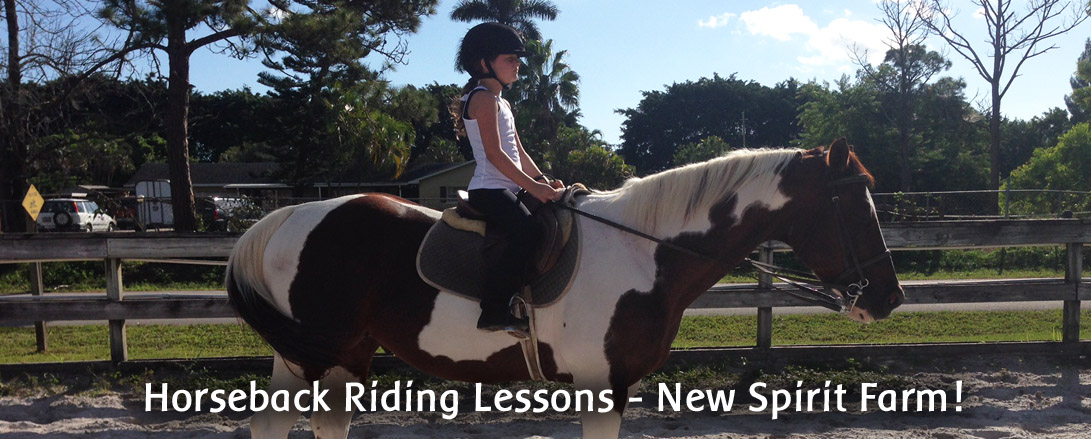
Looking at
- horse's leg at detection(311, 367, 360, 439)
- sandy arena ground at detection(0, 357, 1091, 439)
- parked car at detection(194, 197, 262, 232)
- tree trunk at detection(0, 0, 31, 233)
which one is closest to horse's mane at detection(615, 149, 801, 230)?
horse's leg at detection(311, 367, 360, 439)

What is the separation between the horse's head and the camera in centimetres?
297

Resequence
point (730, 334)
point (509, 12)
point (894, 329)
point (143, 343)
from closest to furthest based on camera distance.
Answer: point (143, 343), point (730, 334), point (894, 329), point (509, 12)

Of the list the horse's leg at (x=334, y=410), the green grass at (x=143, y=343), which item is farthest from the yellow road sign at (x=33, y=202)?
the horse's leg at (x=334, y=410)

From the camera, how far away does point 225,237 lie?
616 cm

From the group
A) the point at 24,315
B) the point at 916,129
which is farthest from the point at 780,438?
the point at 916,129

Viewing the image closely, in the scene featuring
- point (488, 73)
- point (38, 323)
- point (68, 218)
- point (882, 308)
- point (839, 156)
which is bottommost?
point (38, 323)

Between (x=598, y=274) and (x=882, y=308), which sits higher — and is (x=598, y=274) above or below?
above

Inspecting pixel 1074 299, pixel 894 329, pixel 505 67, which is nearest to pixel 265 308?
pixel 505 67

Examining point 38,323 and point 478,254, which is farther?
point 38,323

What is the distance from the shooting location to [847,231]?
9.83 feet

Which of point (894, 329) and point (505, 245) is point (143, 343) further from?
point (894, 329)

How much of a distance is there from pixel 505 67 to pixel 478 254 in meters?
0.89

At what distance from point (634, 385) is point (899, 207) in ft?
58.1

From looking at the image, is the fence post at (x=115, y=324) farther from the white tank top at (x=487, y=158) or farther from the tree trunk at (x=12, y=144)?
A: the tree trunk at (x=12, y=144)
